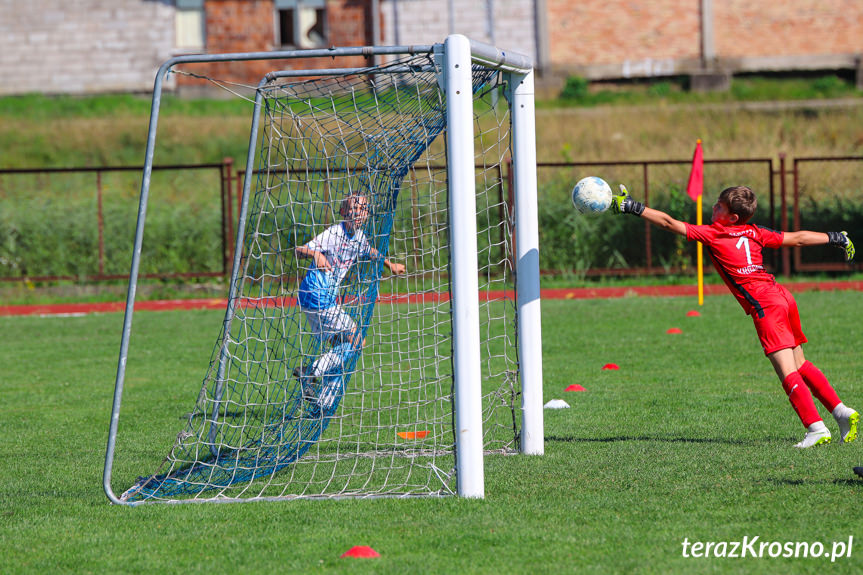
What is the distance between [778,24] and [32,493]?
30.1 meters

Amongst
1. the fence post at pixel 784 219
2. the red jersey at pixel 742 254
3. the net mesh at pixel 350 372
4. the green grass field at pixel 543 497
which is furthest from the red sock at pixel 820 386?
the fence post at pixel 784 219

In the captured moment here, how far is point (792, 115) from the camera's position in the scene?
91.6 feet

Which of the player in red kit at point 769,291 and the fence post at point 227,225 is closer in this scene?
the player in red kit at point 769,291

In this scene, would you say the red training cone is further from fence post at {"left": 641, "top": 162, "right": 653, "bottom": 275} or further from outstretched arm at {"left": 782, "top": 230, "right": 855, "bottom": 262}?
fence post at {"left": 641, "top": 162, "right": 653, "bottom": 275}

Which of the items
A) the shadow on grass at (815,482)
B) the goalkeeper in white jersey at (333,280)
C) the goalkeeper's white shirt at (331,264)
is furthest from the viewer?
the goalkeeper's white shirt at (331,264)

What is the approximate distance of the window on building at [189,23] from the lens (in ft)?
106

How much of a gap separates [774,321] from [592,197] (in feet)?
4.67

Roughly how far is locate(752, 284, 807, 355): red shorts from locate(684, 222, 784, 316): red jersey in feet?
0.11

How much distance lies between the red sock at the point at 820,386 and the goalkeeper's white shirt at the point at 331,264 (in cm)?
294

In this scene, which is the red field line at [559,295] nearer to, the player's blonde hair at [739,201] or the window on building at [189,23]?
the player's blonde hair at [739,201]

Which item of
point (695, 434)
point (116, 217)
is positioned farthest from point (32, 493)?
point (116, 217)

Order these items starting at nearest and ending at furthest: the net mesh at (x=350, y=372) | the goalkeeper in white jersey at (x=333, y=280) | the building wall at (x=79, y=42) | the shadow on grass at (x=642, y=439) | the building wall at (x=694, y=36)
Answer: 1. the net mesh at (x=350, y=372)
2. the shadow on grass at (x=642, y=439)
3. the goalkeeper in white jersey at (x=333, y=280)
4. the building wall at (x=694, y=36)
5. the building wall at (x=79, y=42)

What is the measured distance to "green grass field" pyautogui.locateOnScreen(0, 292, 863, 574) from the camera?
4305mm

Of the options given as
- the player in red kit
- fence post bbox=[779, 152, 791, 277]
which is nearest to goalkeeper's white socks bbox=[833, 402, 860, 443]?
the player in red kit
